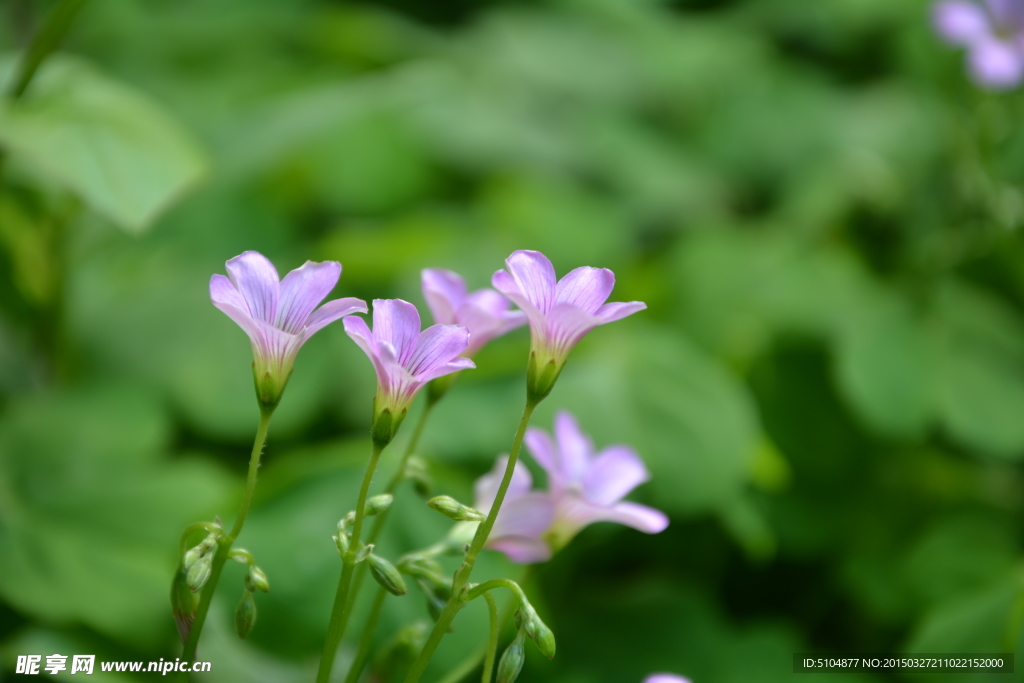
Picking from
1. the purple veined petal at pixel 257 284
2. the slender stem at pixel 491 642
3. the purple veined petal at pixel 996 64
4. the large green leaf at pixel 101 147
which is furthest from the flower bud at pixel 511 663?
the purple veined petal at pixel 996 64

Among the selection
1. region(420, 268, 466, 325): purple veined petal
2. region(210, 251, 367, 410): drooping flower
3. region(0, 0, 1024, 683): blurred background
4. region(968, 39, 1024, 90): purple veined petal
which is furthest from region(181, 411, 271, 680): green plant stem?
region(968, 39, 1024, 90): purple veined petal

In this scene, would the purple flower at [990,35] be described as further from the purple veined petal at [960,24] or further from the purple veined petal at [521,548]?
the purple veined petal at [521,548]

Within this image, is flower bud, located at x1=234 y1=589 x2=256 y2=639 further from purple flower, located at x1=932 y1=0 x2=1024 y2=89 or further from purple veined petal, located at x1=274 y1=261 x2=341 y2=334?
purple flower, located at x1=932 y1=0 x2=1024 y2=89

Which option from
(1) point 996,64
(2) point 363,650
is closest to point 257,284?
(2) point 363,650

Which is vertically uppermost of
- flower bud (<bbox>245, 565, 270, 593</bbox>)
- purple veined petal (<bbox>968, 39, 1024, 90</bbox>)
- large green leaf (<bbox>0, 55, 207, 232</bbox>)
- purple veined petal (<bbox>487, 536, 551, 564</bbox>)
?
purple veined petal (<bbox>968, 39, 1024, 90</bbox>)

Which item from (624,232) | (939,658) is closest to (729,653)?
(939,658)

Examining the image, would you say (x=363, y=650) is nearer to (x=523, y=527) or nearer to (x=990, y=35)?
(x=523, y=527)
